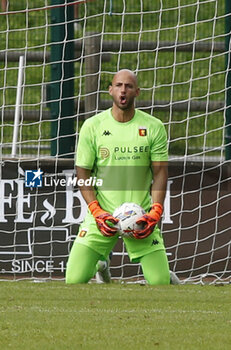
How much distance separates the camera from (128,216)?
28.1 ft

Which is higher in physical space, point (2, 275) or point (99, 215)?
point (99, 215)

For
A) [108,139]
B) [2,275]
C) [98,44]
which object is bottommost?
[2,275]

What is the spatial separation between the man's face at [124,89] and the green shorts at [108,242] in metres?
0.96

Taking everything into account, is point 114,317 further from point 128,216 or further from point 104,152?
point 104,152

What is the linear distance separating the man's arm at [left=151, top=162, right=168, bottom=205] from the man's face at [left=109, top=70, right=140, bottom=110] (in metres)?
0.56

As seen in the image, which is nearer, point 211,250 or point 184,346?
point 184,346

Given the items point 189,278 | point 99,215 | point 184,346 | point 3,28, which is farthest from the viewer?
point 3,28

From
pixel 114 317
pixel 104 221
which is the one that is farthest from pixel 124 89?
pixel 114 317

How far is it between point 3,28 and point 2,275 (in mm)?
6627

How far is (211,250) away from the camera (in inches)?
403

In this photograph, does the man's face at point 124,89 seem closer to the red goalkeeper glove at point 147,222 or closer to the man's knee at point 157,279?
the red goalkeeper glove at point 147,222

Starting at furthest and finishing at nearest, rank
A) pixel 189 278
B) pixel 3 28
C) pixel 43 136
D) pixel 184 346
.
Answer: pixel 3 28
pixel 43 136
pixel 189 278
pixel 184 346

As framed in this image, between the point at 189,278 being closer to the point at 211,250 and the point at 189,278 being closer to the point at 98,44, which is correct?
the point at 211,250

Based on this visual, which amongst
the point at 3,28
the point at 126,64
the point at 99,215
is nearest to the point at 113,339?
the point at 99,215
